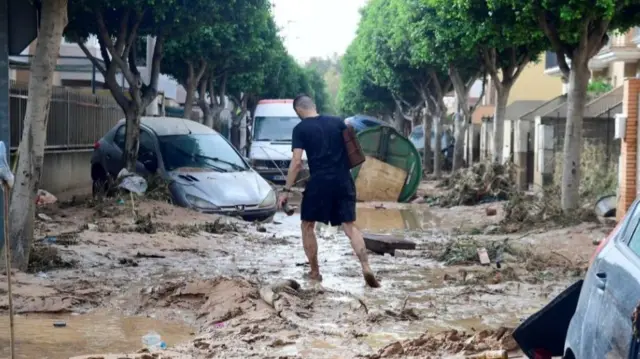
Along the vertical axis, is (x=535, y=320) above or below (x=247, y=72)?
below

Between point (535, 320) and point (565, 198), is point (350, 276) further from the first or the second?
point (565, 198)

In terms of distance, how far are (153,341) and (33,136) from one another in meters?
3.32

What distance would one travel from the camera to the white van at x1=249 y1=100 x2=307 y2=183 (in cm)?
2589

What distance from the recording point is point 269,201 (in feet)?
53.5

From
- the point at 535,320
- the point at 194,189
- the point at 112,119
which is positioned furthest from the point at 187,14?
the point at 535,320

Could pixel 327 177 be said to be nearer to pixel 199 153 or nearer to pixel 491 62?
pixel 199 153

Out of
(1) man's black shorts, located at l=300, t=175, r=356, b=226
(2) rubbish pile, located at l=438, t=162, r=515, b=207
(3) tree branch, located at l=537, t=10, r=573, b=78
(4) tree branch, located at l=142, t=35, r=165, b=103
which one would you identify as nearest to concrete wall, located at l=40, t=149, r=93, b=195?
(4) tree branch, located at l=142, t=35, r=165, b=103

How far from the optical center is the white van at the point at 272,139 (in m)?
25.9

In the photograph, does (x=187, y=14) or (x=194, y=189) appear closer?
(x=194, y=189)

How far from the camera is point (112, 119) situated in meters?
24.9

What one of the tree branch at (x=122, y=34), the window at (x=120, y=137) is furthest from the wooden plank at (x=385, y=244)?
the tree branch at (x=122, y=34)

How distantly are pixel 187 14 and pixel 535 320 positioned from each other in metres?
14.1

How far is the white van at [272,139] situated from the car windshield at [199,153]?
7.66 meters

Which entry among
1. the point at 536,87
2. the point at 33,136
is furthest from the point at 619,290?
the point at 536,87
